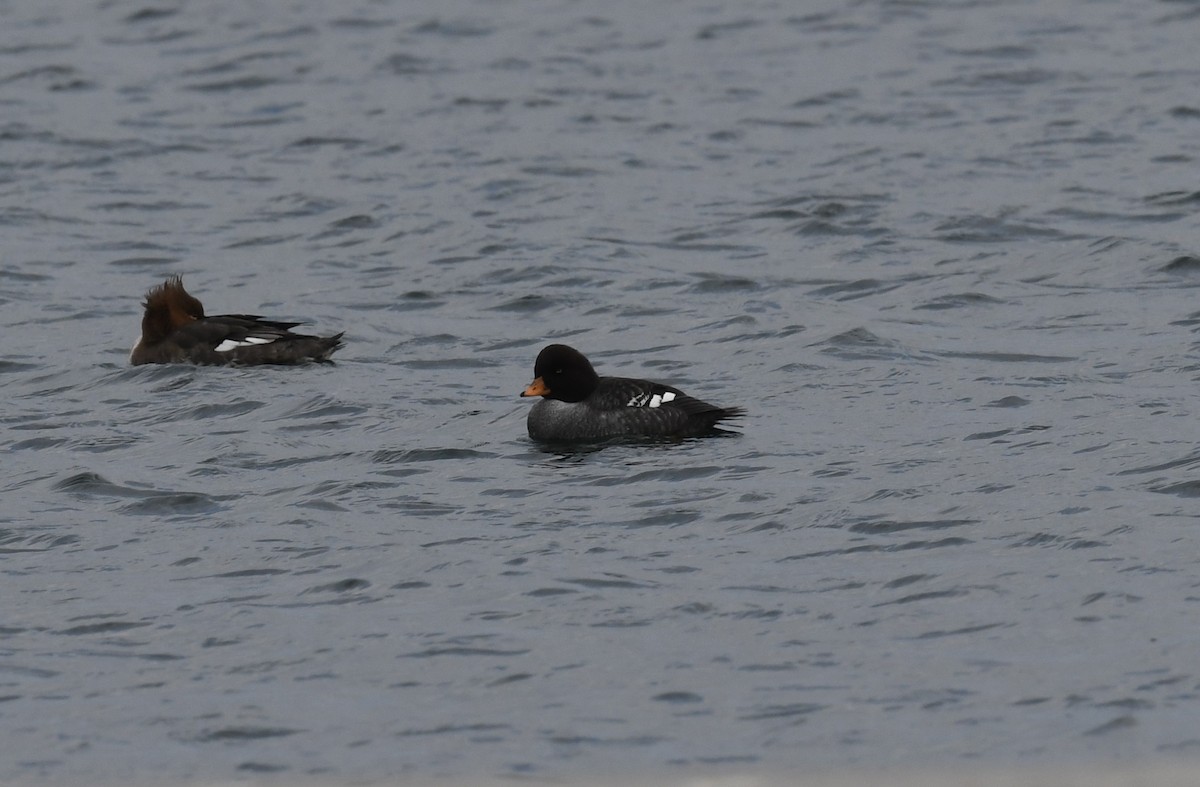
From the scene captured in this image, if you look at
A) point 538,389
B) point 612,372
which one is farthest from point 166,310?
point 538,389

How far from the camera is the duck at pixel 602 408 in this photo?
47.1 feet

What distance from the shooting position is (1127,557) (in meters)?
11.1

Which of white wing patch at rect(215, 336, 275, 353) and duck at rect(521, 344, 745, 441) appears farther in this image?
white wing patch at rect(215, 336, 275, 353)

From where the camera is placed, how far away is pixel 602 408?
14664 mm

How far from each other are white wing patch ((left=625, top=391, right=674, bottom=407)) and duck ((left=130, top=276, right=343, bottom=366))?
3.38m

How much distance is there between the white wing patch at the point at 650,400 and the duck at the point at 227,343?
11.1ft

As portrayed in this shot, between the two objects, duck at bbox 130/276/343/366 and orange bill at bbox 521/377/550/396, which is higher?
duck at bbox 130/276/343/366

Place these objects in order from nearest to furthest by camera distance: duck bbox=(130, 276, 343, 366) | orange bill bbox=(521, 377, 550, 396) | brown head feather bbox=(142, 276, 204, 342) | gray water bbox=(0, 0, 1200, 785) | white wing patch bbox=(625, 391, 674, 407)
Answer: gray water bbox=(0, 0, 1200, 785) → white wing patch bbox=(625, 391, 674, 407) → orange bill bbox=(521, 377, 550, 396) → duck bbox=(130, 276, 343, 366) → brown head feather bbox=(142, 276, 204, 342)

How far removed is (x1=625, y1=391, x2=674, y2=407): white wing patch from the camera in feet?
47.6

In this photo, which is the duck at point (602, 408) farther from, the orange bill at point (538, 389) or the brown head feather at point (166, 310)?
the brown head feather at point (166, 310)

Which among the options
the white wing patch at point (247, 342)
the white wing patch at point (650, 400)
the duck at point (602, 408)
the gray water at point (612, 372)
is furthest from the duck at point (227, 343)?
the white wing patch at point (650, 400)

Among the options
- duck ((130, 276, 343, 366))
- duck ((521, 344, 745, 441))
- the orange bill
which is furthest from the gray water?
the orange bill

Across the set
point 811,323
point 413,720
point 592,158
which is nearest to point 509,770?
point 413,720

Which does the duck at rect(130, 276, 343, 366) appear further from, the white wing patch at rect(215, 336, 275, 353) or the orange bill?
the orange bill
